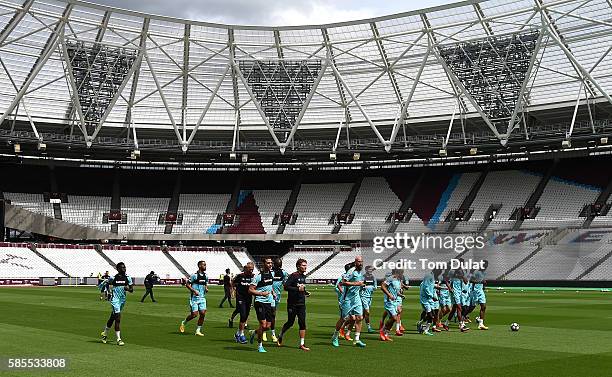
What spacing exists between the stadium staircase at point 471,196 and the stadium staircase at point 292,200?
1827 centimetres

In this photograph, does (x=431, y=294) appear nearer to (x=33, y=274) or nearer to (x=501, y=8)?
(x=501, y=8)

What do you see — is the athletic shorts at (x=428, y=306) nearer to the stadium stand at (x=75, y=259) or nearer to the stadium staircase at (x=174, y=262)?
the stadium stand at (x=75, y=259)

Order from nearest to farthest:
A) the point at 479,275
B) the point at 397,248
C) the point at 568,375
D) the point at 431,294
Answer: the point at 568,375, the point at 431,294, the point at 479,275, the point at 397,248

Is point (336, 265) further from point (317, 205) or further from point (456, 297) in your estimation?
point (456, 297)

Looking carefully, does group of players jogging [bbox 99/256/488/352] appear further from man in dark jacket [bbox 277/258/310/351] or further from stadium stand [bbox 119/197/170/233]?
stadium stand [bbox 119/197/170/233]

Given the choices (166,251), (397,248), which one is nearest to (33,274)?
(166,251)

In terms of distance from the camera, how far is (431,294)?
2091 centimetres

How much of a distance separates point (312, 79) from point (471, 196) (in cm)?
2335

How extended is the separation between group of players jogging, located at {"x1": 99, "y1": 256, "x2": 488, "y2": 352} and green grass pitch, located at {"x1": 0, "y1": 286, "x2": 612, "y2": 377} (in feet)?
1.63

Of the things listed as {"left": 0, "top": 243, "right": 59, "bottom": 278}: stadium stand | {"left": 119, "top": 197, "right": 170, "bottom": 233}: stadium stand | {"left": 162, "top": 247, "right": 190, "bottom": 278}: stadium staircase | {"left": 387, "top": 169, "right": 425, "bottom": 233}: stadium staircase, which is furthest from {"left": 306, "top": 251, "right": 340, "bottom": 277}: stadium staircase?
{"left": 0, "top": 243, "right": 59, "bottom": 278}: stadium stand

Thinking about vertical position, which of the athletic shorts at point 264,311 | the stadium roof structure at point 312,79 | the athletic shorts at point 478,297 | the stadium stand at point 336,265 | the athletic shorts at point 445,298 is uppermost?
the stadium roof structure at point 312,79

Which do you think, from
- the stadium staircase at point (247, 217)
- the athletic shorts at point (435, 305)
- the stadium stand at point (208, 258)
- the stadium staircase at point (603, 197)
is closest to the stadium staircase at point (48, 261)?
the stadium stand at point (208, 258)

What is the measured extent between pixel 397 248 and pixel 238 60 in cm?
2627

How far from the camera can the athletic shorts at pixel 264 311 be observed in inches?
663
